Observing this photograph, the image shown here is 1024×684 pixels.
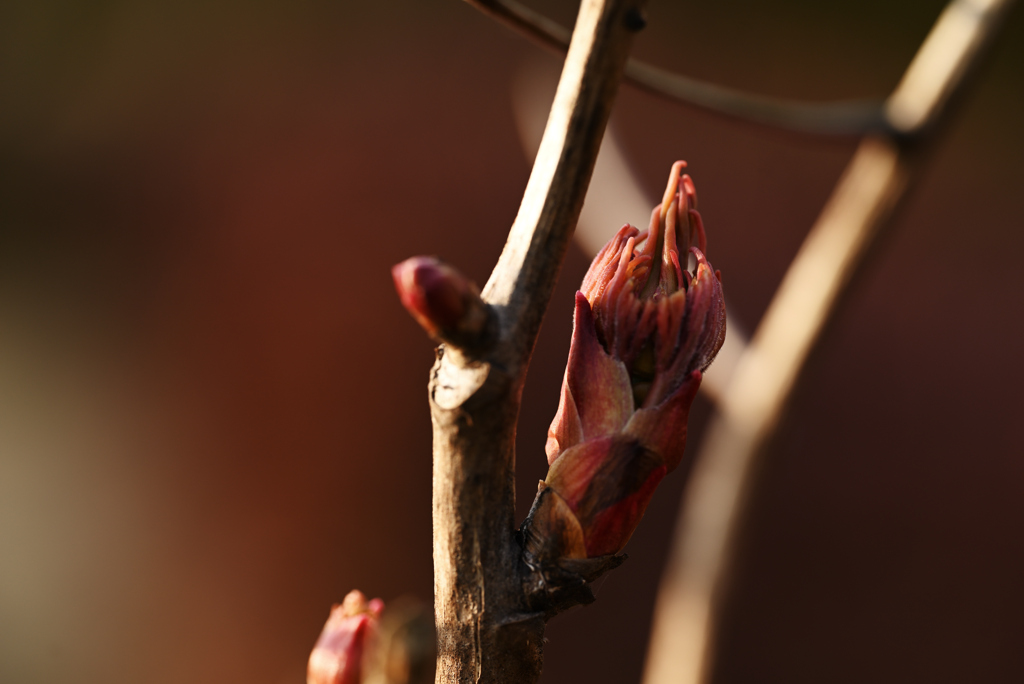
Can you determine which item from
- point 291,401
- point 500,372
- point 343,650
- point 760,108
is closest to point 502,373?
point 500,372

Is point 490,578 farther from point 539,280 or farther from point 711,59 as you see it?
point 711,59

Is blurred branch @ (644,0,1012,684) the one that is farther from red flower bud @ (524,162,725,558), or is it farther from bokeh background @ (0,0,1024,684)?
bokeh background @ (0,0,1024,684)

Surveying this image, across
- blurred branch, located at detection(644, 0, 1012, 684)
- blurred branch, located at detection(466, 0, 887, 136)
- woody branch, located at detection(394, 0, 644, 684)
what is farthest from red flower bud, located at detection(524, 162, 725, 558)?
blurred branch, located at detection(644, 0, 1012, 684)

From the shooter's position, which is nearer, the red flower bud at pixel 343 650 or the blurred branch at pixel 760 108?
the red flower bud at pixel 343 650

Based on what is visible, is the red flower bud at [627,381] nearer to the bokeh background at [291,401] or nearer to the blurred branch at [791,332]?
the blurred branch at [791,332]

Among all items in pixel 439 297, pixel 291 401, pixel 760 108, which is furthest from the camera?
pixel 291 401

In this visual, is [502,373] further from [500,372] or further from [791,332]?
[791,332]

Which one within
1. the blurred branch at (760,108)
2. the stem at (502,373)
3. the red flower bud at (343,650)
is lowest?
the red flower bud at (343,650)

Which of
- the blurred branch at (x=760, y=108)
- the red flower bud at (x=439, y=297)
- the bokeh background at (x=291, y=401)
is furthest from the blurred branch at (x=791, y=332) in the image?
the bokeh background at (x=291, y=401)
